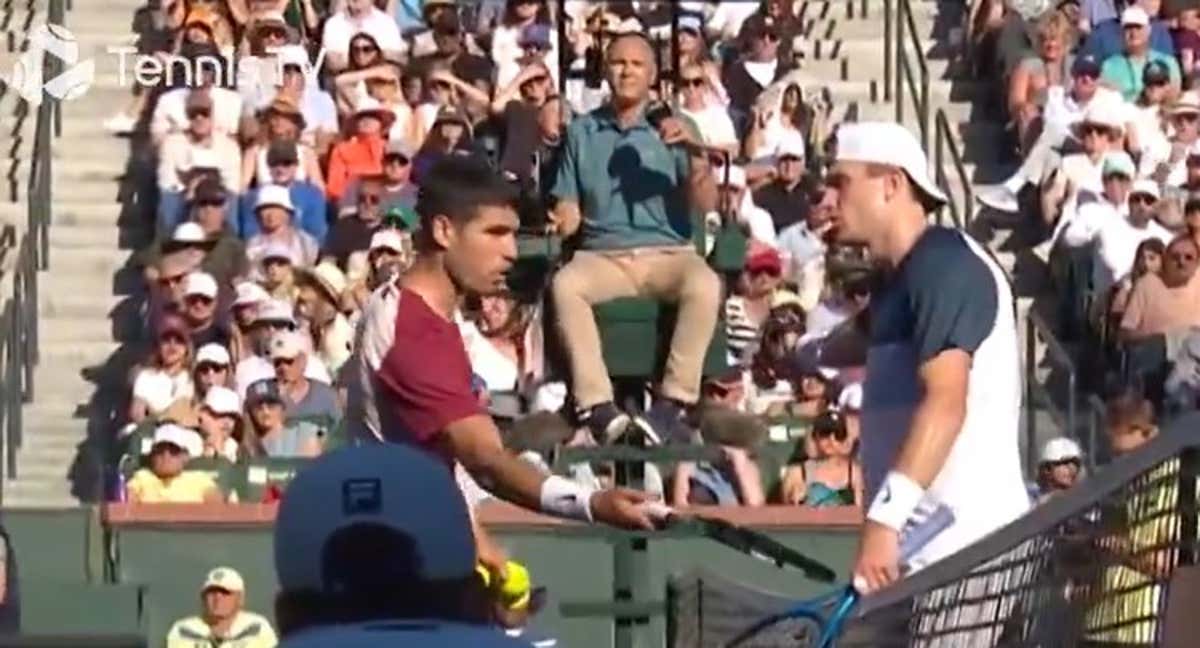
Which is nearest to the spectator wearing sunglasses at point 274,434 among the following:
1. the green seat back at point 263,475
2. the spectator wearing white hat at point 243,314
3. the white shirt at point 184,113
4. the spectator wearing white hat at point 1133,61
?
the green seat back at point 263,475

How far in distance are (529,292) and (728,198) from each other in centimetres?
181

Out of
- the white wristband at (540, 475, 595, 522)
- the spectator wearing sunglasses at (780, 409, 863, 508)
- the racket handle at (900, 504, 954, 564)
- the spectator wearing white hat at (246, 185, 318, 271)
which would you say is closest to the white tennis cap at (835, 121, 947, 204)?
the racket handle at (900, 504, 954, 564)

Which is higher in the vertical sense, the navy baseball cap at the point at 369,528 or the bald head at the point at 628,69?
the navy baseball cap at the point at 369,528

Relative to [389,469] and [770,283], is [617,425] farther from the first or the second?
[389,469]

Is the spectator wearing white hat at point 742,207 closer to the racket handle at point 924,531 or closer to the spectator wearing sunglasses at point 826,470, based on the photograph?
the spectator wearing sunglasses at point 826,470

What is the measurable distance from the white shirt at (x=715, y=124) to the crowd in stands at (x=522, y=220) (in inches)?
0.8

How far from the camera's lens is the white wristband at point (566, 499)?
→ 593cm

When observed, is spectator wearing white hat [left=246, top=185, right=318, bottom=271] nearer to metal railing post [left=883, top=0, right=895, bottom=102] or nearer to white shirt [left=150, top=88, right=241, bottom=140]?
white shirt [left=150, top=88, right=241, bottom=140]

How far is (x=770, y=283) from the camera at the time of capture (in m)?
13.5

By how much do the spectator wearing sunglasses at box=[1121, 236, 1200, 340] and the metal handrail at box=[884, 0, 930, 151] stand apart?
7.26ft

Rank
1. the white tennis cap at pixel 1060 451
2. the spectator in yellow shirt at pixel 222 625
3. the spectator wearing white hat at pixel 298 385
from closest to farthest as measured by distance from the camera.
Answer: the spectator in yellow shirt at pixel 222 625, the white tennis cap at pixel 1060 451, the spectator wearing white hat at pixel 298 385

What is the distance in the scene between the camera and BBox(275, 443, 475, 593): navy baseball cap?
3.08 meters

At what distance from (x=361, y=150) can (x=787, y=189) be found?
1.91 metres

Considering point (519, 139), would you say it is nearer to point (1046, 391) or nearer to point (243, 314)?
point (243, 314)
